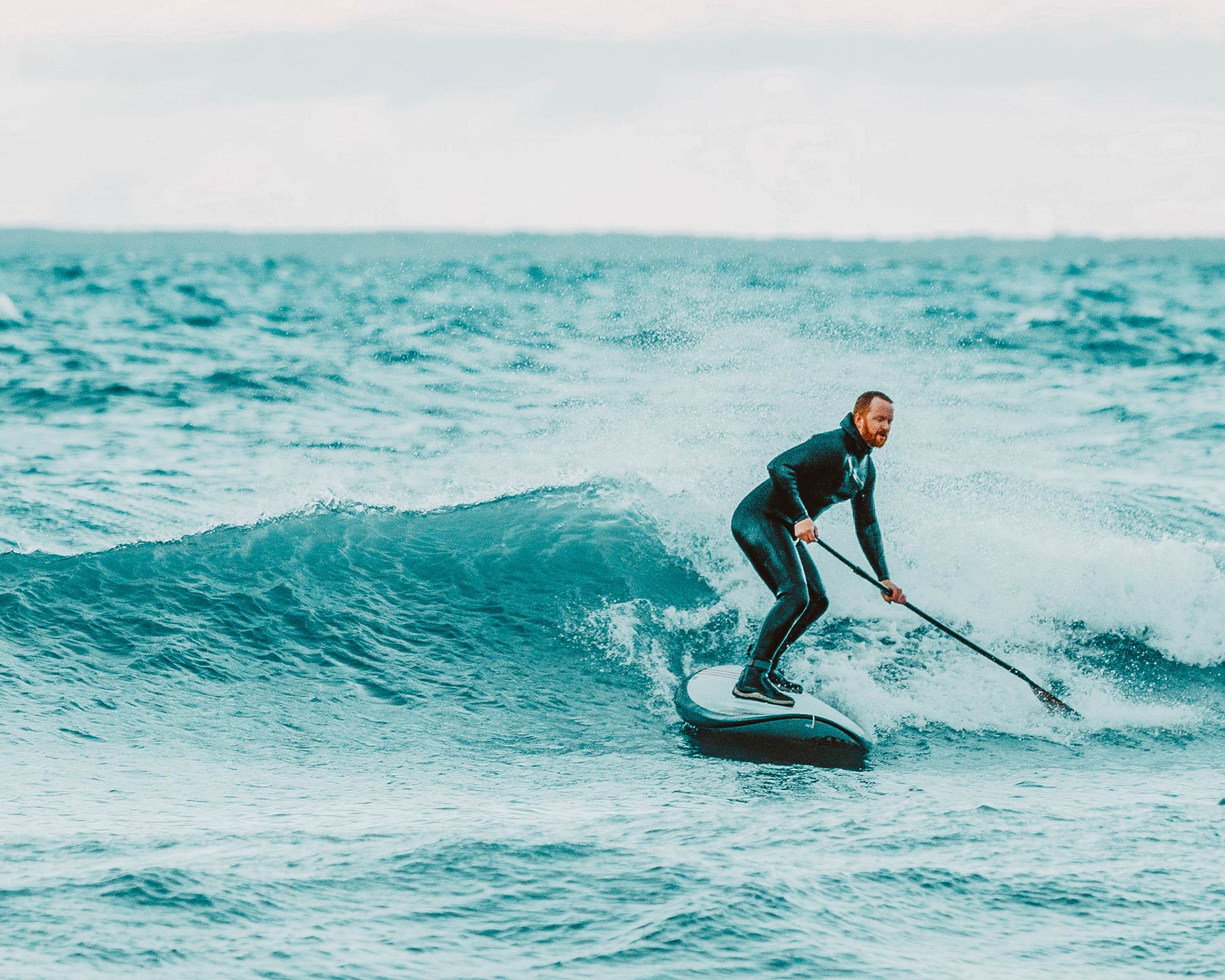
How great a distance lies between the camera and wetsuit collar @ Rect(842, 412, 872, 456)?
248 inches

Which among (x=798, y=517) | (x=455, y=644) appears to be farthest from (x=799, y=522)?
(x=455, y=644)

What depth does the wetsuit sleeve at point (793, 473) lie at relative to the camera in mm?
6316

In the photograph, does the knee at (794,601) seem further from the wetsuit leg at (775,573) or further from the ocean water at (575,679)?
the ocean water at (575,679)

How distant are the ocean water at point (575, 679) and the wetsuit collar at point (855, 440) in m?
1.61

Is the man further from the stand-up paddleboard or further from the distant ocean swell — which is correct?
the distant ocean swell

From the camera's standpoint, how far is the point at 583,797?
230 inches

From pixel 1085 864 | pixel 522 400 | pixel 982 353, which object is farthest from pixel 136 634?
pixel 982 353

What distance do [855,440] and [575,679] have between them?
105 inches

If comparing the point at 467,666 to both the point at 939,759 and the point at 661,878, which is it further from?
the point at 661,878

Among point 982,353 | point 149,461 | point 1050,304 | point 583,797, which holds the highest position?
point 1050,304

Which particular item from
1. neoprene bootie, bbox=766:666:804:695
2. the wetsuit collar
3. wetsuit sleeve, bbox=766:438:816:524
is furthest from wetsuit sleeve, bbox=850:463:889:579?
neoprene bootie, bbox=766:666:804:695

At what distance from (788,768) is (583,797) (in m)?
1.11

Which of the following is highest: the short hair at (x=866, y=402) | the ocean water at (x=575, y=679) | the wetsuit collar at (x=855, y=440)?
the short hair at (x=866, y=402)

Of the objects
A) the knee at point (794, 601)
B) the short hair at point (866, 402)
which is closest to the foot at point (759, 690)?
the knee at point (794, 601)
